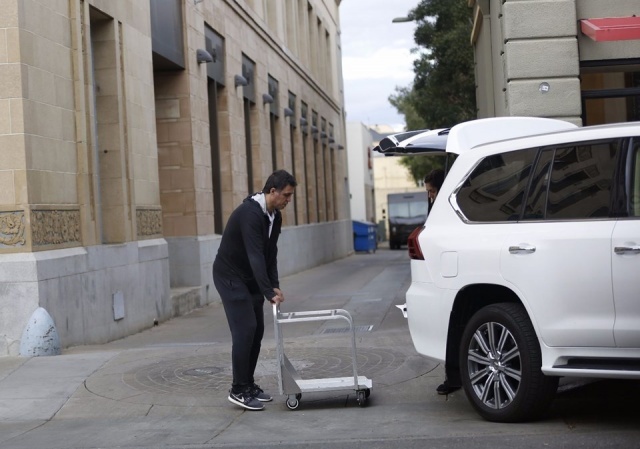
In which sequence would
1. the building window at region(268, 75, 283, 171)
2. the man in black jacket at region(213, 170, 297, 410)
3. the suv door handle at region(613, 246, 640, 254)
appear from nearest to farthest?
the suv door handle at region(613, 246, 640, 254), the man in black jacket at region(213, 170, 297, 410), the building window at region(268, 75, 283, 171)

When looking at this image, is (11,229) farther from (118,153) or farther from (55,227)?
(118,153)

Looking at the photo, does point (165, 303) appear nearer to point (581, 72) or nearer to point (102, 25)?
point (102, 25)

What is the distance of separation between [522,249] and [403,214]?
165 feet

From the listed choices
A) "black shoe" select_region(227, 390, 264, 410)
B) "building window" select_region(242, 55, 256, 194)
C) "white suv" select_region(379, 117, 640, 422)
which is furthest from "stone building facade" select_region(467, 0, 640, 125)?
"building window" select_region(242, 55, 256, 194)

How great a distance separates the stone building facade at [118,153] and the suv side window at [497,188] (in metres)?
5.53

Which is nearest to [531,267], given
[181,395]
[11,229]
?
[181,395]

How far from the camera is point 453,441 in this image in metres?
6.72

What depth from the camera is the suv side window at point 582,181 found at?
264 inches

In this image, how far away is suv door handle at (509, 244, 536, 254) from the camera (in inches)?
269

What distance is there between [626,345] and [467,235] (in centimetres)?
139

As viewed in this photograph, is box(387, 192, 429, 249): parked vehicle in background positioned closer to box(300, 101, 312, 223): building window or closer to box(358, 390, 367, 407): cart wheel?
box(300, 101, 312, 223): building window

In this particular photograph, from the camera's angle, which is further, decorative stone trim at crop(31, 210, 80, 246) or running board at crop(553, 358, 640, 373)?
decorative stone trim at crop(31, 210, 80, 246)

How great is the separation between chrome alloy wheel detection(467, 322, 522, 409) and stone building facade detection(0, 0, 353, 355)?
5.67m

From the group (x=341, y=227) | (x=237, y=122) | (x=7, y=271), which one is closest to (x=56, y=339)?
(x=7, y=271)
